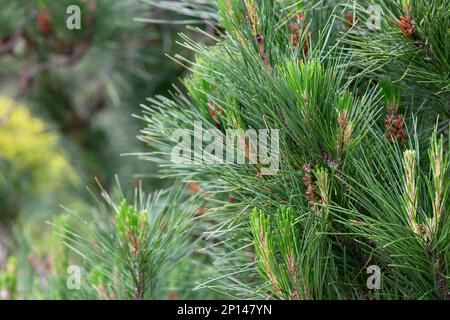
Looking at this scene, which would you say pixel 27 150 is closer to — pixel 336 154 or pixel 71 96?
pixel 71 96

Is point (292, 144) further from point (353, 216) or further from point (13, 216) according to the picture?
point (13, 216)

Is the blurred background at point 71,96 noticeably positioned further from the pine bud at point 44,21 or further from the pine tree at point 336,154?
the pine tree at point 336,154

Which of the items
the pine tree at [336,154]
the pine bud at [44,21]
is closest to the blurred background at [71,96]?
the pine bud at [44,21]

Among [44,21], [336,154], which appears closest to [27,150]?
[44,21]

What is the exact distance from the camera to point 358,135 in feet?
1.83

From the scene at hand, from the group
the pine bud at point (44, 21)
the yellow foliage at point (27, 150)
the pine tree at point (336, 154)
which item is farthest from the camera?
the yellow foliage at point (27, 150)

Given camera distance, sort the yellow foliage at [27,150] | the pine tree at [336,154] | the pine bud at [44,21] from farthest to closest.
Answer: the yellow foliage at [27,150], the pine bud at [44,21], the pine tree at [336,154]

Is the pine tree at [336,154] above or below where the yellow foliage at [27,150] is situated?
below

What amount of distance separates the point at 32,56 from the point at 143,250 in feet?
2.82

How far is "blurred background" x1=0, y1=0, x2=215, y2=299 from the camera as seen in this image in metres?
1.19

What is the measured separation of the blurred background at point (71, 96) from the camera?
1.19 metres

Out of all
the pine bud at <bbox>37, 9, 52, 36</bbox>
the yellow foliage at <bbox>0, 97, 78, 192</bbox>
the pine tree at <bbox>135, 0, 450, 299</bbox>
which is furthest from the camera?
the yellow foliage at <bbox>0, 97, 78, 192</bbox>

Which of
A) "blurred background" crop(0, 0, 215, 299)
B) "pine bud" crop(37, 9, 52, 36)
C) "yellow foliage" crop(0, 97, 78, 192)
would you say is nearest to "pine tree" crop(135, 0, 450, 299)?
"blurred background" crop(0, 0, 215, 299)

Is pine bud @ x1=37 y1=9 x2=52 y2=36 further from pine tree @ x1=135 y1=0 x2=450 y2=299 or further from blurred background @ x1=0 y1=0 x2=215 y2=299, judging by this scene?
pine tree @ x1=135 y1=0 x2=450 y2=299
